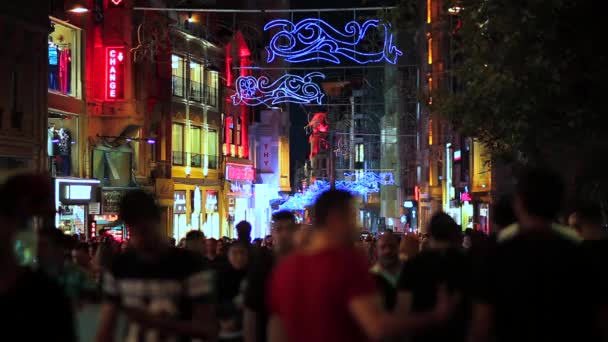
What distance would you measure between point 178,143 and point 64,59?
13.8 meters

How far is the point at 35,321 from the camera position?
458 cm

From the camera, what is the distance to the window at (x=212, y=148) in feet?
172

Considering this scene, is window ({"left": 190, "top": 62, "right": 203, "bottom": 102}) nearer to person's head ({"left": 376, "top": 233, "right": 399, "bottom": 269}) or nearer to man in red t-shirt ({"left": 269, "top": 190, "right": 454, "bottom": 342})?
person's head ({"left": 376, "top": 233, "right": 399, "bottom": 269})

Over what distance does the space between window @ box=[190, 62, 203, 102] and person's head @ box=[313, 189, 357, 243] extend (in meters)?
43.9

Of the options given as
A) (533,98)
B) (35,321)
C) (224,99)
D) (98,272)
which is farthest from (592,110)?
(224,99)

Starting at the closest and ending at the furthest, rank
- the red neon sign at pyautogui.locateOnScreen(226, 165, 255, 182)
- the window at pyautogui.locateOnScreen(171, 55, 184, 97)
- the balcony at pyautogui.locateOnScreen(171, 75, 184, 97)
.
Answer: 1. the balcony at pyautogui.locateOnScreen(171, 75, 184, 97)
2. the window at pyautogui.locateOnScreen(171, 55, 184, 97)
3. the red neon sign at pyautogui.locateOnScreen(226, 165, 255, 182)

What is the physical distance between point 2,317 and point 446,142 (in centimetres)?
5393

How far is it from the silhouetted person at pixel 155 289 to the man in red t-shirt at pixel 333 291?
998mm

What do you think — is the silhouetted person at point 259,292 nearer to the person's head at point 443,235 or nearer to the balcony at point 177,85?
the person's head at point 443,235

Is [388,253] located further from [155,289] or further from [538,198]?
[538,198]

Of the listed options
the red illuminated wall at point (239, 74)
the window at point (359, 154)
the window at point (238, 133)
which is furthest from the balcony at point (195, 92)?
the window at point (359, 154)

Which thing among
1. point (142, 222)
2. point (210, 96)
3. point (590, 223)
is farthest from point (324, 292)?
point (210, 96)

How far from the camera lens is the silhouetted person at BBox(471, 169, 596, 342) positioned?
530 cm

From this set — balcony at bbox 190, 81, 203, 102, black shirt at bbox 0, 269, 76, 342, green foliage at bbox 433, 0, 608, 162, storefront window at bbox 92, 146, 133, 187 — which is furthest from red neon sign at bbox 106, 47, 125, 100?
black shirt at bbox 0, 269, 76, 342
